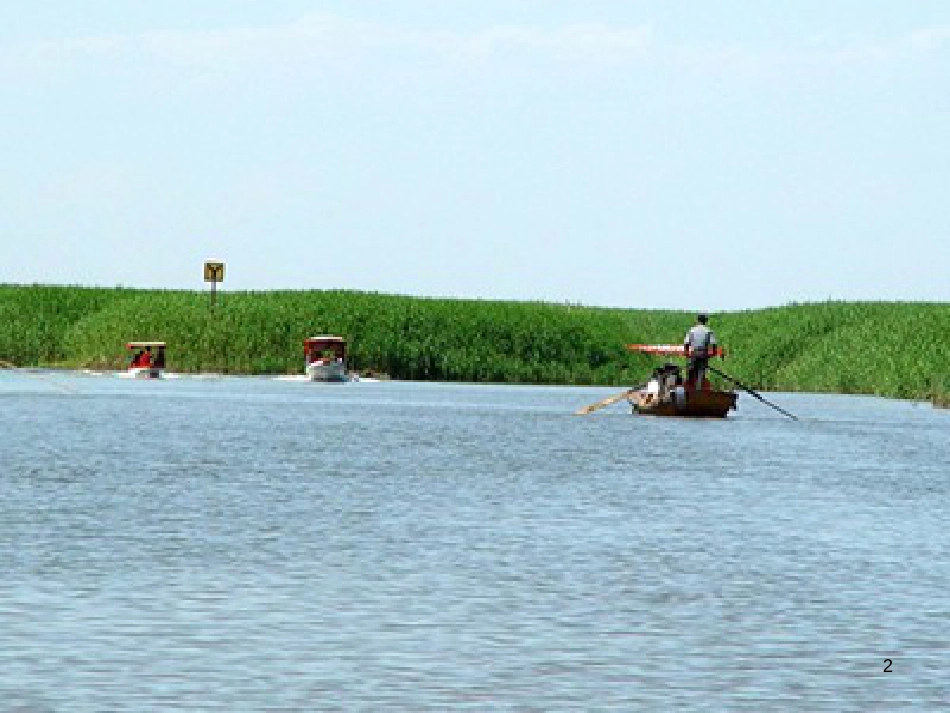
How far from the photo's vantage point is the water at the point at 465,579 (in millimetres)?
14172

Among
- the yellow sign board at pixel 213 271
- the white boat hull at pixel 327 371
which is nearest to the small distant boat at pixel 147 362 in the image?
the white boat hull at pixel 327 371

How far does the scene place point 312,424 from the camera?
56.8 meters

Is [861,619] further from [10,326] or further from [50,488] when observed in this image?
[10,326]

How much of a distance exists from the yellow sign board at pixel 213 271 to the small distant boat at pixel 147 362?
1601 cm

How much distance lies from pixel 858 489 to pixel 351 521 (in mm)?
10584

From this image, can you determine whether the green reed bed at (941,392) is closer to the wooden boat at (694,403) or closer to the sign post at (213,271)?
the wooden boat at (694,403)

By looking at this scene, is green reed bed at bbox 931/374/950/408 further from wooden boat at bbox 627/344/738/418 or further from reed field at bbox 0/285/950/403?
reed field at bbox 0/285/950/403

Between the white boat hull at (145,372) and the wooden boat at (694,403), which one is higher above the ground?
the wooden boat at (694,403)

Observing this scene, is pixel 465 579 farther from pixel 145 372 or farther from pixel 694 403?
pixel 145 372

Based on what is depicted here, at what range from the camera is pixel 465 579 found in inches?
783

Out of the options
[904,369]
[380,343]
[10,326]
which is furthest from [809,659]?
[10,326]

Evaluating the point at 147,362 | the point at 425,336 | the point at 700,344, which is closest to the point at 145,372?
the point at 147,362

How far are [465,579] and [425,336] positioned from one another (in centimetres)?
10675

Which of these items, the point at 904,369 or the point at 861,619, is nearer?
the point at 861,619
